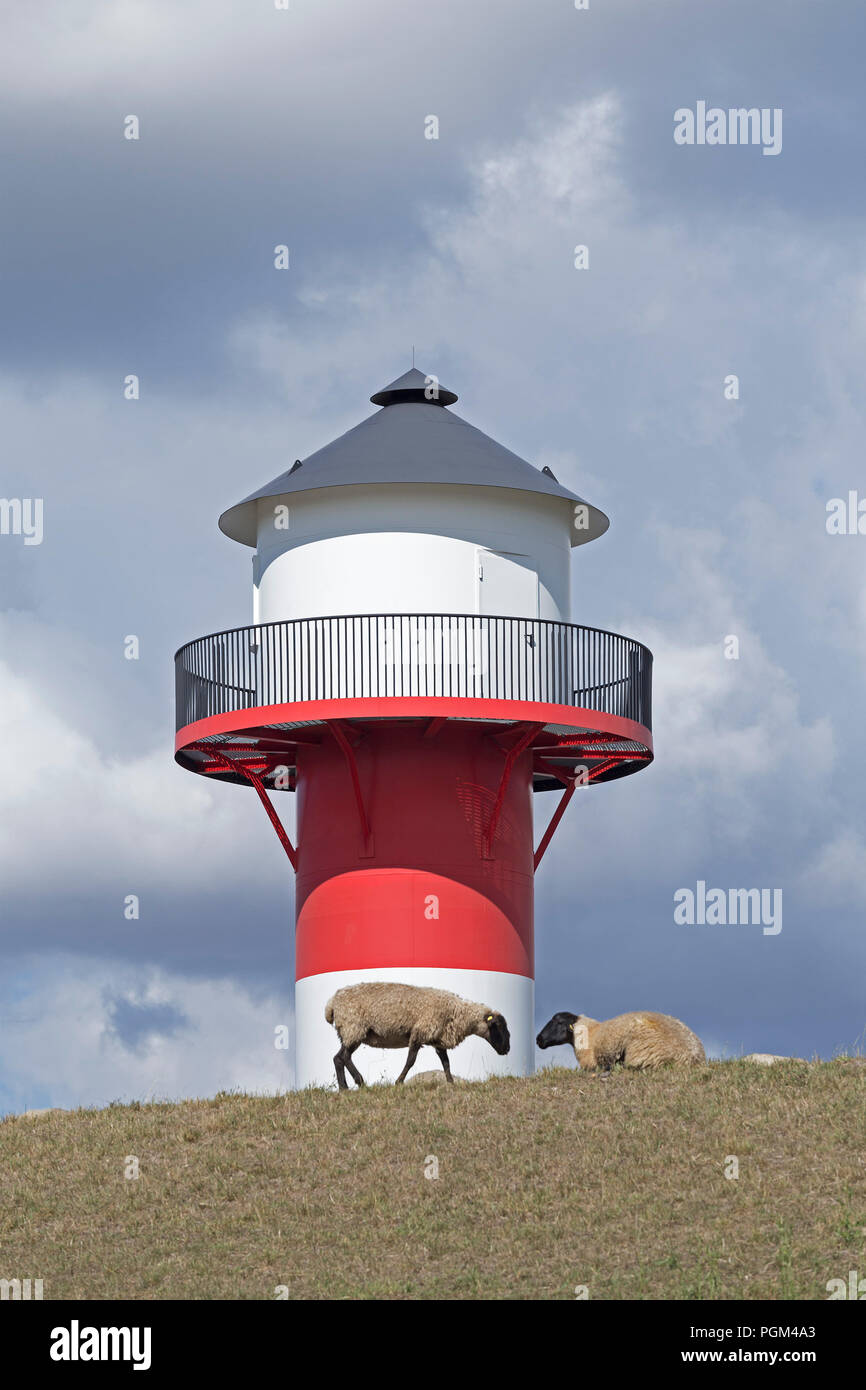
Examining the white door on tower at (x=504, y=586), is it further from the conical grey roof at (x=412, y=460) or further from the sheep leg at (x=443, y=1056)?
the sheep leg at (x=443, y=1056)

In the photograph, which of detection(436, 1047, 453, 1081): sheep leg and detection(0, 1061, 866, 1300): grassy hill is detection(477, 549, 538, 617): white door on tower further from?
detection(0, 1061, 866, 1300): grassy hill

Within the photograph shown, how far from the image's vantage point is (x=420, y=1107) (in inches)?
1065

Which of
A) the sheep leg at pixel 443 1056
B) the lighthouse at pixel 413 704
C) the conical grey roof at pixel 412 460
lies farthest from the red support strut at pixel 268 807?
the sheep leg at pixel 443 1056

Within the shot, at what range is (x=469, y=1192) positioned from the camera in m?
23.0

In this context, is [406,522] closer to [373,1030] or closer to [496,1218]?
[373,1030]

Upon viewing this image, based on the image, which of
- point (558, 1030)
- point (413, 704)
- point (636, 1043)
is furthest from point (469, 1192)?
point (413, 704)

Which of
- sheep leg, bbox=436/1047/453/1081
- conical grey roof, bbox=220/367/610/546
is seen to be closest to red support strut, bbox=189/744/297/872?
conical grey roof, bbox=220/367/610/546

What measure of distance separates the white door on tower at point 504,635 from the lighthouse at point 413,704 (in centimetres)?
3

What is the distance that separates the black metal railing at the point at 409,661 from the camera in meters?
32.4

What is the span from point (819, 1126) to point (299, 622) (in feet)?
41.1

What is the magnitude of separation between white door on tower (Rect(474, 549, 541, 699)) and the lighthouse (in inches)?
1.2

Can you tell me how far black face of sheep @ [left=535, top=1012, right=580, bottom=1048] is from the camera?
29891 millimetres

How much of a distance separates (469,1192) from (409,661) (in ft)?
36.7
